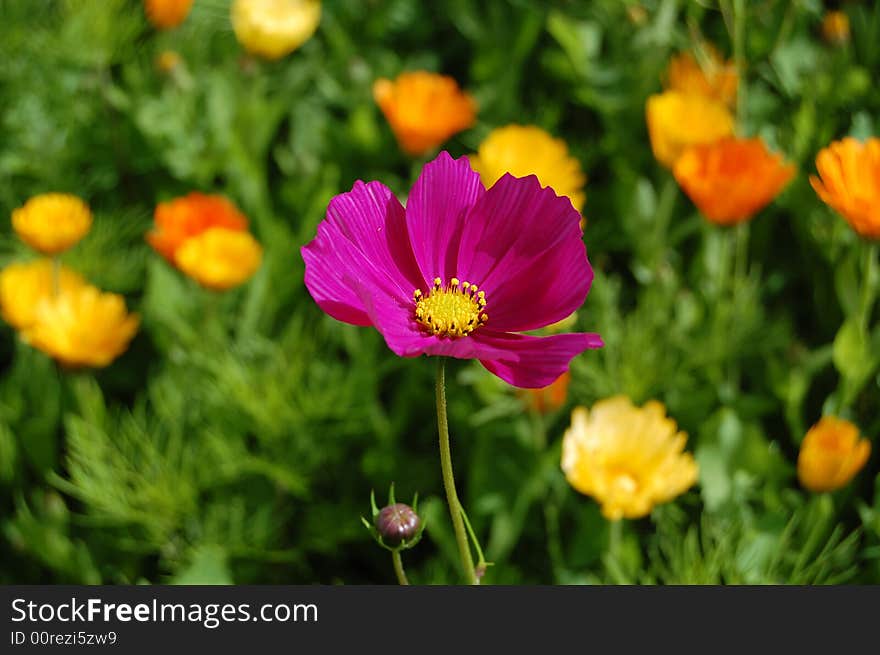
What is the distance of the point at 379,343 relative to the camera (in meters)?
1.24

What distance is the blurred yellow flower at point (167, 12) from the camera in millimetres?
1386

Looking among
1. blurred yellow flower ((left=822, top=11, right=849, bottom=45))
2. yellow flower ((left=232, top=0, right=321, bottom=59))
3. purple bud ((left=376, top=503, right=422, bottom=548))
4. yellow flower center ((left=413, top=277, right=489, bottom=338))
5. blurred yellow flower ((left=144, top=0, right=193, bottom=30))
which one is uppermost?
blurred yellow flower ((left=144, top=0, right=193, bottom=30))

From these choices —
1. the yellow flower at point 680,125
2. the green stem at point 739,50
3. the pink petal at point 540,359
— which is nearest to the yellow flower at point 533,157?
the yellow flower at point 680,125

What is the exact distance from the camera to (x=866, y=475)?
1.09 m

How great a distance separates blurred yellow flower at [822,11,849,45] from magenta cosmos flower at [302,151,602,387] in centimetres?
87

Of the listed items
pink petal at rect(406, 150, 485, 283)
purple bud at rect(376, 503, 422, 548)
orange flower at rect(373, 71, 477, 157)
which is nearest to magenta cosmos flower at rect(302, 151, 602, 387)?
pink petal at rect(406, 150, 485, 283)

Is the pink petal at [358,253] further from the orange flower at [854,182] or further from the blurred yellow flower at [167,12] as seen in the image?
the blurred yellow flower at [167,12]

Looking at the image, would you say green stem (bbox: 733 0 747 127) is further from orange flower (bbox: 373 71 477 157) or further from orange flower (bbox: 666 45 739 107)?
orange flower (bbox: 373 71 477 157)

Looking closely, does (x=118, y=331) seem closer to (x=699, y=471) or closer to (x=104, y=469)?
(x=104, y=469)

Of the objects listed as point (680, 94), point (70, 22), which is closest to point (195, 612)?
point (680, 94)

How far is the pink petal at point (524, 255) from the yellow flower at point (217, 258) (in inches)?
19.2

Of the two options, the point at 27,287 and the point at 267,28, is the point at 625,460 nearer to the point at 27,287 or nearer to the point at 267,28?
the point at 27,287

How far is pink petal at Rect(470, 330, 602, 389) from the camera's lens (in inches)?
21.2

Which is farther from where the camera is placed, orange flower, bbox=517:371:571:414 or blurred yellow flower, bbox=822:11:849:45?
blurred yellow flower, bbox=822:11:849:45
